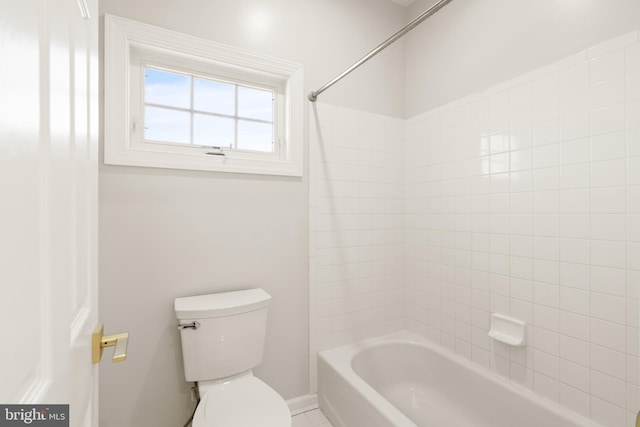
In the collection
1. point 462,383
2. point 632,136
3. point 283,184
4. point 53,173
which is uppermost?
point 632,136

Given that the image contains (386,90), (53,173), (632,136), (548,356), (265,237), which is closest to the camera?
(53,173)

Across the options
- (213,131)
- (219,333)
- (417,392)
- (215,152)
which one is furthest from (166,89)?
(417,392)

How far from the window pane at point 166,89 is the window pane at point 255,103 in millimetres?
289

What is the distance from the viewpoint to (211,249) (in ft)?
5.19

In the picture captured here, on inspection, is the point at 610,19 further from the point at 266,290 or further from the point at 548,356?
the point at 266,290

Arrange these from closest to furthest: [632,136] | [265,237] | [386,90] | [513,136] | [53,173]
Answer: [53,173], [632,136], [513,136], [265,237], [386,90]

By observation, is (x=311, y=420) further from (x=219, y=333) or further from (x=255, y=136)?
(x=255, y=136)

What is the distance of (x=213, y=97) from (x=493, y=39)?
1.60 metres

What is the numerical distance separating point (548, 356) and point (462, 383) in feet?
1.69

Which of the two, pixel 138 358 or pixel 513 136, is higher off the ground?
pixel 513 136

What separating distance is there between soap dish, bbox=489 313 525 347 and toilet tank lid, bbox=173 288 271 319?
122 centimetres

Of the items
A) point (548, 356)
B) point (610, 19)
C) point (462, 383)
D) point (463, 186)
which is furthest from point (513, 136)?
point (462, 383)

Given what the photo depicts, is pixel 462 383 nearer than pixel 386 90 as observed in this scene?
Yes

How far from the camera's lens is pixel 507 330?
1546mm
